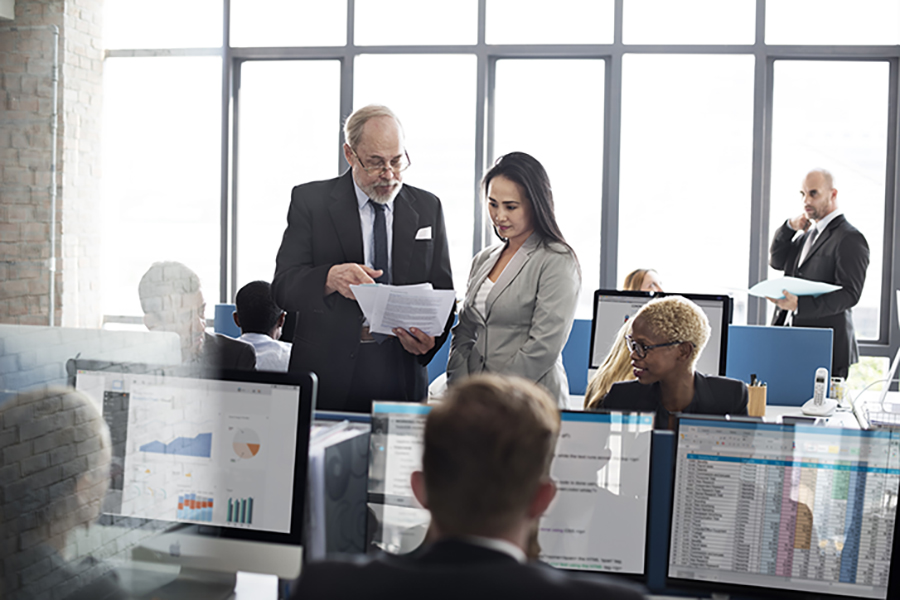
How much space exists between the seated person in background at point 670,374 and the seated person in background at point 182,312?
1.09 m

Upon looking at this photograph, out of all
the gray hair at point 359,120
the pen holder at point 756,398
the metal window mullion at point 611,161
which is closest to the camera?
the gray hair at point 359,120

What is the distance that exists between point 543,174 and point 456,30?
351cm

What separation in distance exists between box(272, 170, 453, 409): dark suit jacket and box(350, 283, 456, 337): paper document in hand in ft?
0.42

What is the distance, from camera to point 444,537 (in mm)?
828

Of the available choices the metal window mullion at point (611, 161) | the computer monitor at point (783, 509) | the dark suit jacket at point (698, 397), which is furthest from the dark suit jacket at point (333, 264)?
the metal window mullion at point (611, 161)

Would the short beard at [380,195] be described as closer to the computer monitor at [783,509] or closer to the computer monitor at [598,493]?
the computer monitor at [598,493]

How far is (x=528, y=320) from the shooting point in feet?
8.07

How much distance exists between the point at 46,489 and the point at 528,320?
1.46m

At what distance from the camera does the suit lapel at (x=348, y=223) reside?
236 cm

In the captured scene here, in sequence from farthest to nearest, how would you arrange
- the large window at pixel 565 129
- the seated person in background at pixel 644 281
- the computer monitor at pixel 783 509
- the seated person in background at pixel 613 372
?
the large window at pixel 565 129 < the seated person in background at pixel 644 281 < the seated person in background at pixel 613 372 < the computer monitor at pixel 783 509

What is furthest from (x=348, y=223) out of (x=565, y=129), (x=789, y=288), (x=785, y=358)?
(x=565, y=129)

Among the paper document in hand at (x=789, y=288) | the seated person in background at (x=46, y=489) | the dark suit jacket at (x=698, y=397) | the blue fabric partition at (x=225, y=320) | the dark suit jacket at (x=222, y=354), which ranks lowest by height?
the seated person in background at (x=46, y=489)

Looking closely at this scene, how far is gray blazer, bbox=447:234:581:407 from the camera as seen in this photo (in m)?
2.39

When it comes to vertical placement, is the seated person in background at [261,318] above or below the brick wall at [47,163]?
below
